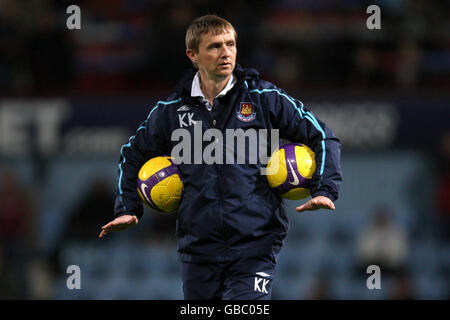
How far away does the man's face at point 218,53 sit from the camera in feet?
15.3

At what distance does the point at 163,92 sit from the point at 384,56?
2.95 m

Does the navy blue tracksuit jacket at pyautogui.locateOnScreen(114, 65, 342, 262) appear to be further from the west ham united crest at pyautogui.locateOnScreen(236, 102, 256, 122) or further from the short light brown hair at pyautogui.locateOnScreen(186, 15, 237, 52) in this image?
the short light brown hair at pyautogui.locateOnScreen(186, 15, 237, 52)

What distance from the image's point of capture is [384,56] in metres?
10.8

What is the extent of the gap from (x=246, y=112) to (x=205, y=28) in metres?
0.54

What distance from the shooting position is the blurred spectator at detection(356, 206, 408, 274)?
10172 mm

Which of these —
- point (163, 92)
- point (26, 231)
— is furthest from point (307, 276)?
point (26, 231)

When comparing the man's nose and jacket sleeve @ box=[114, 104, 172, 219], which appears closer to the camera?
the man's nose

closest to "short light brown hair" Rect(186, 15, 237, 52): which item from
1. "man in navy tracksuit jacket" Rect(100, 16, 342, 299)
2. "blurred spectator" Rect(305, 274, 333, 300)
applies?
"man in navy tracksuit jacket" Rect(100, 16, 342, 299)

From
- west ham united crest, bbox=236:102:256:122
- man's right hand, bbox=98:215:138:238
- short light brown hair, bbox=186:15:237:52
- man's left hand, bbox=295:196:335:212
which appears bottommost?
man's right hand, bbox=98:215:138:238

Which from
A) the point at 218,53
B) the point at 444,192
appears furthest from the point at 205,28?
the point at 444,192

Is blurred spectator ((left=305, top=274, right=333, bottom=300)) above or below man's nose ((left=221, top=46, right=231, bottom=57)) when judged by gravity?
below

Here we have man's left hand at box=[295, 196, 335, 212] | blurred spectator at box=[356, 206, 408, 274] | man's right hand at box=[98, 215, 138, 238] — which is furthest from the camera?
blurred spectator at box=[356, 206, 408, 274]
